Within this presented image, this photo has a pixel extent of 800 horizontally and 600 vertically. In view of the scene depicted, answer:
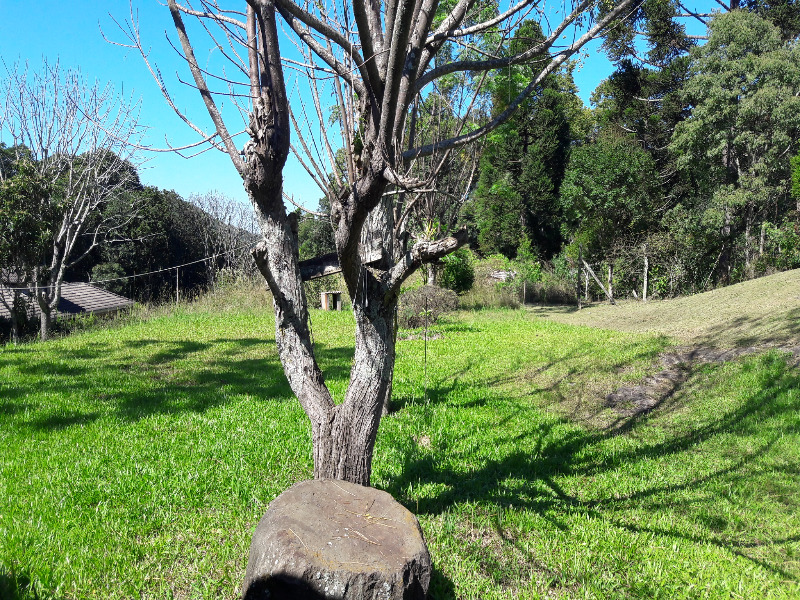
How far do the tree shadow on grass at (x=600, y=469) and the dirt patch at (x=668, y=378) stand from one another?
15.8 inches

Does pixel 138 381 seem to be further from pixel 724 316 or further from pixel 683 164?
pixel 683 164

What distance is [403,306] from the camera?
11297 mm

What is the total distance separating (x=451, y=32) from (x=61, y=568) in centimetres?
365

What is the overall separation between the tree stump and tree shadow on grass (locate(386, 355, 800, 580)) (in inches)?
43.4

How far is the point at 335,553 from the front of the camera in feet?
7.34

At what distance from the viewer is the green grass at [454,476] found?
2918mm

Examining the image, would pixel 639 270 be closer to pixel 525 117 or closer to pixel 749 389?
pixel 525 117

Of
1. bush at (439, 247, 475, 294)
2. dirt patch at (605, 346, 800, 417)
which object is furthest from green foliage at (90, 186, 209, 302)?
dirt patch at (605, 346, 800, 417)

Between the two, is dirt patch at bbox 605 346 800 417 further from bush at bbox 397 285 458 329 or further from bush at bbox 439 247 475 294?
bush at bbox 439 247 475 294

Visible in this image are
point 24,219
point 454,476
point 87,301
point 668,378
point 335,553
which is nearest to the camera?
point 335,553

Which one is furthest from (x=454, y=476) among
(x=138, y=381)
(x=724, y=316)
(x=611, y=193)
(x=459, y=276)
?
(x=611, y=193)

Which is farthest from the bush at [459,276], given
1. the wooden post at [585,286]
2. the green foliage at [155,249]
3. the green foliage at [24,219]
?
the green foliage at [24,219]

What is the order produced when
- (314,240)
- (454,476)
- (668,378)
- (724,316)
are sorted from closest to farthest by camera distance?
1. (454,476)
2. (668,378)
3. (724,316)
4. (314,240)

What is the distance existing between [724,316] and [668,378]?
371 centimetres
